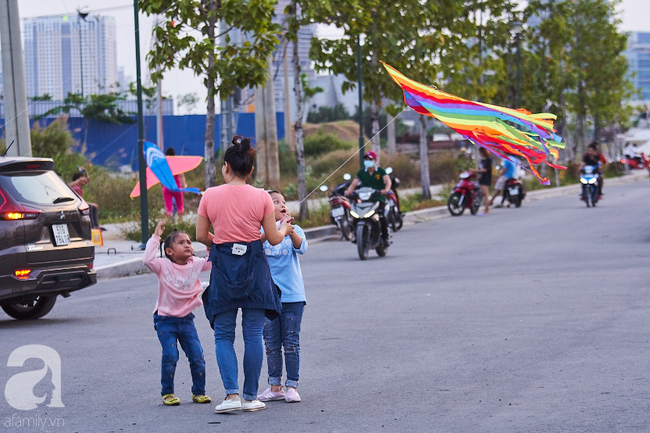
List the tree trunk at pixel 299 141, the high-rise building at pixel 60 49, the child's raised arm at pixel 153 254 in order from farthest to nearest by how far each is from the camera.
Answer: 1. the high-rise building at pixel 60 49
2. the tree trunk at pixel 299 141
3. the child's raised arm at pixel 153 254

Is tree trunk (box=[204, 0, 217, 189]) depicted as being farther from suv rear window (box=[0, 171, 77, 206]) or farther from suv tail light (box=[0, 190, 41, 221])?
suv tail light (box=[0, 190, 41, 221])

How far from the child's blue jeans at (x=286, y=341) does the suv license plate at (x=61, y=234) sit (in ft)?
14.1

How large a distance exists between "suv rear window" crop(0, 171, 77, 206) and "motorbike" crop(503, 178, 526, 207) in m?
19.8

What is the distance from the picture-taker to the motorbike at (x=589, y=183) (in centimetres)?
2659

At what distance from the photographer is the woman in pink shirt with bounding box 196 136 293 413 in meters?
5.99

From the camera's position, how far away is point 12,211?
986 cm

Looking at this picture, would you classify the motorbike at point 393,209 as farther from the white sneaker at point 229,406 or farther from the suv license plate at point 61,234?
the white sneaker at point 229,406

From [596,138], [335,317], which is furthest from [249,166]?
[596,138]

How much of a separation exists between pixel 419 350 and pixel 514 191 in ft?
69.0

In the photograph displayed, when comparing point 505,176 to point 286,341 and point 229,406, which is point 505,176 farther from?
point 229,406

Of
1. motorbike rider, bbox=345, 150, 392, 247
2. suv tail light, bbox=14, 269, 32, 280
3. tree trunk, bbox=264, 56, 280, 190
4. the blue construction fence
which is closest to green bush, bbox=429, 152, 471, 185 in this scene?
the blue construction fence

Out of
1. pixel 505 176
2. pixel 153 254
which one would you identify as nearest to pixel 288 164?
pixel 505 176

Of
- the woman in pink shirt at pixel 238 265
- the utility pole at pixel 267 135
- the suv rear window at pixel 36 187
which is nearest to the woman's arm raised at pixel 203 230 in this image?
the woman in pink shirt at pixel 238 265

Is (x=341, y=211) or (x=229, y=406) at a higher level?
(x=341, y=211)
